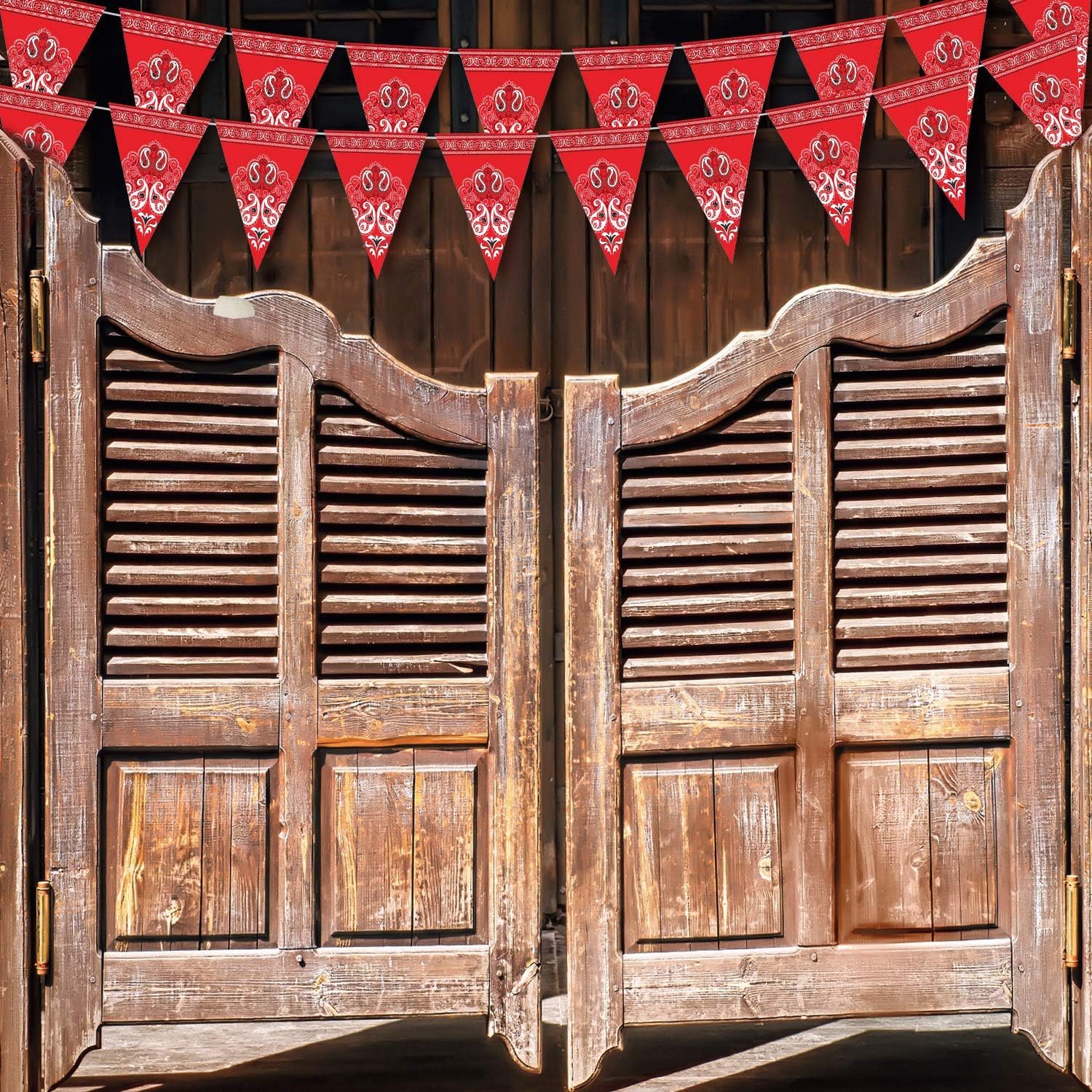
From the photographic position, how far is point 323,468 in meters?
2.96

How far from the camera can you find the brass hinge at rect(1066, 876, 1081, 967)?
116 inches

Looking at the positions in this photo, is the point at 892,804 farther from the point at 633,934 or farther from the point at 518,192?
the point at 518,192

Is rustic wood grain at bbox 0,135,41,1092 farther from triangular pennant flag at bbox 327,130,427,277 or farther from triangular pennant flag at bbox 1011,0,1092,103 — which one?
triangular pennant flag at bbox 1011,0,1092,103

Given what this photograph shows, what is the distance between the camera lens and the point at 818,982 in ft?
9.78

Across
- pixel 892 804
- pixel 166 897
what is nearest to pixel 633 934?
pixel 892 804

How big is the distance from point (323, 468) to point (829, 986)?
1742mm

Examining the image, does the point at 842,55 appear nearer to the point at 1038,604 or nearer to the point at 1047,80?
the point at 1047,80

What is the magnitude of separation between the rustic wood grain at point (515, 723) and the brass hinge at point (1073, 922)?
4.16 feet

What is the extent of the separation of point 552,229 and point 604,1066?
2.63 metres

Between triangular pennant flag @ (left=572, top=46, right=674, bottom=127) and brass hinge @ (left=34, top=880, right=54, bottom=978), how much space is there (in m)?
2.66

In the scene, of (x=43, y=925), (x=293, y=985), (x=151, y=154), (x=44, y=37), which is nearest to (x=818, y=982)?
(x=293, y=985)

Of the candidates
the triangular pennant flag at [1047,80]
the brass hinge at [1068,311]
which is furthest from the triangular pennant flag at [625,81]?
the brass hinge at [1068,311]

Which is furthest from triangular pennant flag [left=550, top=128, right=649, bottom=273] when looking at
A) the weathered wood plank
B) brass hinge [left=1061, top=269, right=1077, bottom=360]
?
the weathered wood plank

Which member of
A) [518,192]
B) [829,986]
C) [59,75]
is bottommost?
[829,986]
